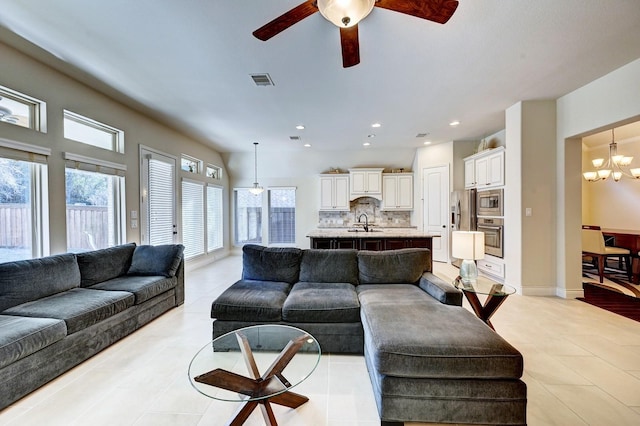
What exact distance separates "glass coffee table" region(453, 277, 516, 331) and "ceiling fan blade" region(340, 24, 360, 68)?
2229 mm

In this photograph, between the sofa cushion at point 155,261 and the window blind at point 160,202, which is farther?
the window blind at point 160,202

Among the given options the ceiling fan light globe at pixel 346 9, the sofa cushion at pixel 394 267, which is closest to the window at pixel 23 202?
the ceiling fan light globe at pixel 346 9

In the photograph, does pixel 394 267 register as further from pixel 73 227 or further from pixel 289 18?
pixel 73 227

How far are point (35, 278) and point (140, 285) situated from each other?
849 mm

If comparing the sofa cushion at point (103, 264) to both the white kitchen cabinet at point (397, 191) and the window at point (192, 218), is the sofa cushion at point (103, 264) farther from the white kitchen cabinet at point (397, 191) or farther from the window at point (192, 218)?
the white kitchen cabinet at point (397, 191)

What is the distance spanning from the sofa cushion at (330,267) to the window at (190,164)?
13.0 feet

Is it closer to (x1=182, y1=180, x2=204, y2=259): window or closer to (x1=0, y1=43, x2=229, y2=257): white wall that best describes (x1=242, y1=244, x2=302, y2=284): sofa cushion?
(x1=0, y1=43, x2=229, y2=257): white wall

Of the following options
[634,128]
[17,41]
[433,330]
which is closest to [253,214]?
[17,41]

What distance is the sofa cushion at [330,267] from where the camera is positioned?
314cm

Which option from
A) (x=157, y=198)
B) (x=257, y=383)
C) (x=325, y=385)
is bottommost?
(x=325, y=385)

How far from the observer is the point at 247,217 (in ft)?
25.9

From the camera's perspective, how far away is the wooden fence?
2711 millimetres

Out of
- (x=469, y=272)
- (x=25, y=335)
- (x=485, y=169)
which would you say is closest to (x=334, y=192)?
(x=485, y=169)

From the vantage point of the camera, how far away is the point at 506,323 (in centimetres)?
308
